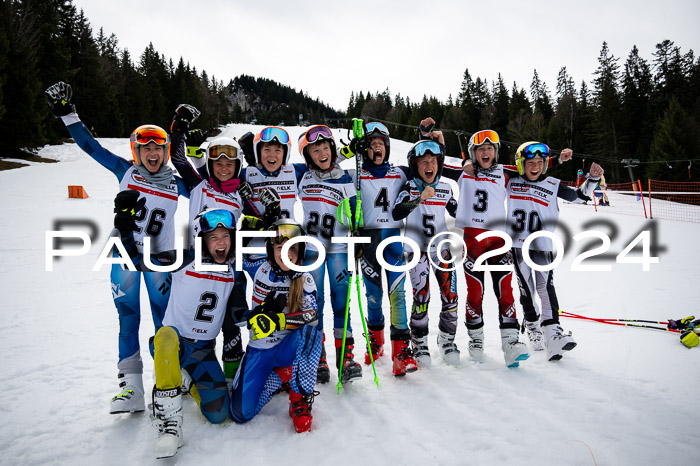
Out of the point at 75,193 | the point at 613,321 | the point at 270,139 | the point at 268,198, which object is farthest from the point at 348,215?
the point at 75,193

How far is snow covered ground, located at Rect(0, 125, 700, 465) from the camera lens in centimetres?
263

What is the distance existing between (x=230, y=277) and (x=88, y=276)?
5662mm

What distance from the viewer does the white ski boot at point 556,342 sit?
13.0 feet

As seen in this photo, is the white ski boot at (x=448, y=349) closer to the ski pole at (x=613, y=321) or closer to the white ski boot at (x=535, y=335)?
the white ski boot at (x=535, y=335)

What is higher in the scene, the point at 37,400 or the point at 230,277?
the point at 230,277

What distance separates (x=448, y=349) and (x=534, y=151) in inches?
102

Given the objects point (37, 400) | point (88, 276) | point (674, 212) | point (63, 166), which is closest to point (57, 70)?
point (63, 166)

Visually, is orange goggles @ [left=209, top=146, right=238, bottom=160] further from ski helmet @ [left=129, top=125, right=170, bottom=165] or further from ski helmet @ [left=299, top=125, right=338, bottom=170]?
ski helmet @ [left=299, top=125, right=338, bottom=170]

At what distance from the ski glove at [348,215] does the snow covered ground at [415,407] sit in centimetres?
164

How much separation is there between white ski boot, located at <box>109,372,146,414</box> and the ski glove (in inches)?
95.3

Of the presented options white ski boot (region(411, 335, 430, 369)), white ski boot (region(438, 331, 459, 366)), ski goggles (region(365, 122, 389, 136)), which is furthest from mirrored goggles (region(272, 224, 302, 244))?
white ski boot (region(438, 331, 459, 366))

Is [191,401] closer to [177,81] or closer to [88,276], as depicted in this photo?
[88,276]

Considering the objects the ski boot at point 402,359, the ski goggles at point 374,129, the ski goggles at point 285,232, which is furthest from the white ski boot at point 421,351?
the ski goggles at point 374,129

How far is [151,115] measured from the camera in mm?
44844
